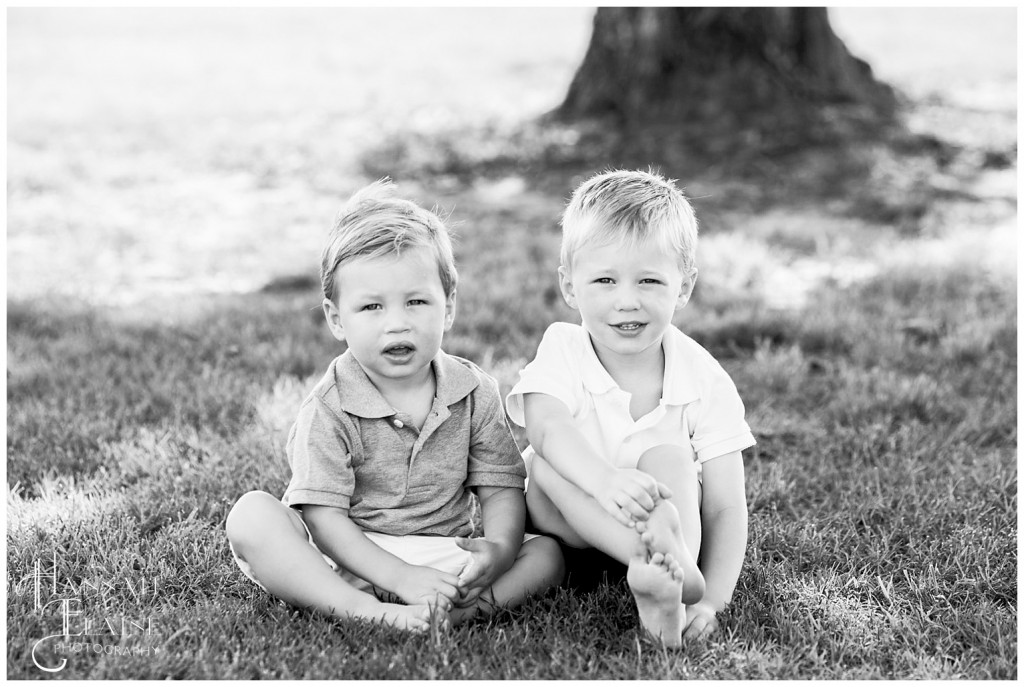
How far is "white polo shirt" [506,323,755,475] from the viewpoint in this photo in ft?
8.24

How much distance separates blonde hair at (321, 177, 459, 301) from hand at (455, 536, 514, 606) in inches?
25.0

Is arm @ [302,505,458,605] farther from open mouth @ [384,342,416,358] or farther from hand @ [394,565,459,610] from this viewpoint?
open mouth @ [384,342,416,358]

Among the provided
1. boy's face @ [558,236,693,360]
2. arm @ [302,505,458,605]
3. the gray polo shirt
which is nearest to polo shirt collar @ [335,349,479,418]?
the gray polo shirt

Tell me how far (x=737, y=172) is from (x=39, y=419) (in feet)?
16.5

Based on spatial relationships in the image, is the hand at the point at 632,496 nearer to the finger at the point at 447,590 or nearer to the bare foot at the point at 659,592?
the bare foot at the point at 659,592

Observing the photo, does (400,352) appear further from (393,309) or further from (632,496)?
(632,496)

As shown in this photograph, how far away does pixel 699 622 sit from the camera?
229 centimetres

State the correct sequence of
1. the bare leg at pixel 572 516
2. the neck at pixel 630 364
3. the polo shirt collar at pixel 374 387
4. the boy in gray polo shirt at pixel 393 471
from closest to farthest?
the bare leg at pixel 572 516 < the boy in gray polo shirt at pixel 393 471 < the polo shirt collar at pixel 374 387 < the neck at pixel 630 364

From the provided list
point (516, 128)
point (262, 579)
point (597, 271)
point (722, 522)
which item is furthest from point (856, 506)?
point (516, 128)

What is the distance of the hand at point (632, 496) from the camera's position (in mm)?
2145

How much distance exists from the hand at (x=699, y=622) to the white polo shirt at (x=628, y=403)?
378mm

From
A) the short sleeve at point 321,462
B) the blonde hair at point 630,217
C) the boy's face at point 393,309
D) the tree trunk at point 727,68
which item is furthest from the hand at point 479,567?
the tree trunk at point 727,68

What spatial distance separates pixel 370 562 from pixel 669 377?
0.87 metres

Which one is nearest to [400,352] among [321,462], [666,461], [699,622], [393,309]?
[393,309]
